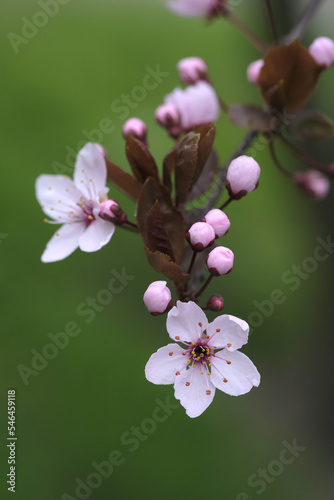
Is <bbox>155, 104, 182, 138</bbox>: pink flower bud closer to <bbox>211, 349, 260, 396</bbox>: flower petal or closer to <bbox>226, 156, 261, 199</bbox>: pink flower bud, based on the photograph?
<bbox>226, 156, 261, 199</bbox>: pink flower bud

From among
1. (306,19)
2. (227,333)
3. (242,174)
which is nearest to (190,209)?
(242,174)

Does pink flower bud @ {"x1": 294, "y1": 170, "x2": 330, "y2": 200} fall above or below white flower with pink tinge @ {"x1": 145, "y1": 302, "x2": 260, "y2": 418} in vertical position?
above

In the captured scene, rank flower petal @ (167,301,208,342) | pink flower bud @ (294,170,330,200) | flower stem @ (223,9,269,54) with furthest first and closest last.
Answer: pink flower bud @ (294,170,330,200), flower stem @ (223,9,269,54), flower petal @ (167,301,208,342)

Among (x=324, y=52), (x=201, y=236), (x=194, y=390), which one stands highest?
(x=324, y=52)

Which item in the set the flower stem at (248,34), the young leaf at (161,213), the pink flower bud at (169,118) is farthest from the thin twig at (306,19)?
the young leaf at (161,213)

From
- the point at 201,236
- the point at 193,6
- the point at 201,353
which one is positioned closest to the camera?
the point at 201,236

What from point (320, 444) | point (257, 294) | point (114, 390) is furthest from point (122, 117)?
point (320, 444)

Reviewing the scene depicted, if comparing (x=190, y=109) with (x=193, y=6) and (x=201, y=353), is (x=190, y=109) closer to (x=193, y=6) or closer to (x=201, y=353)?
(x=193, y=6)

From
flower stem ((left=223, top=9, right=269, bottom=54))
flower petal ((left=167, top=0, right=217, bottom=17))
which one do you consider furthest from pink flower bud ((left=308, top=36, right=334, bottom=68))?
flower petal ((left=167, top=0, right=217, bottom=17))
